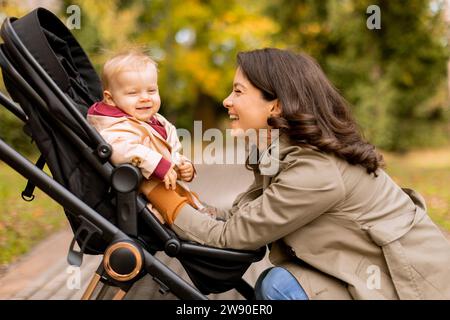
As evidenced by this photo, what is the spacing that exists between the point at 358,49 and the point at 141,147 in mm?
16409

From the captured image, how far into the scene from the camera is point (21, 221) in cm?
745

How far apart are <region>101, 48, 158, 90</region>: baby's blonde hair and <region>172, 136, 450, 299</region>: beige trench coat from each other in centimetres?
68

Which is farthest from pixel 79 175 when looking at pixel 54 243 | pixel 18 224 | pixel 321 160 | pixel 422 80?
pixel 422 80

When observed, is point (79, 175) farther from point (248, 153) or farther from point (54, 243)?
point (54, 243)

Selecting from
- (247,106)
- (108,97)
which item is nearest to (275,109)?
(247,106)

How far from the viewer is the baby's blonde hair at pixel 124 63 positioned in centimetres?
273

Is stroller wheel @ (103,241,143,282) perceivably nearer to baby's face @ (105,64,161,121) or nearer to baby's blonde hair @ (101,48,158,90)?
baby's face @ (105,64,161,121)

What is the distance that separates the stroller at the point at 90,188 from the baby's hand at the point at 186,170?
0.24m

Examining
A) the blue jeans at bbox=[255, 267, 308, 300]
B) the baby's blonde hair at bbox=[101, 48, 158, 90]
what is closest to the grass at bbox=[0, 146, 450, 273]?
the baby's blonde hair at bbox=[101, 48, 158, 90]

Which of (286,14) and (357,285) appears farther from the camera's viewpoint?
(286,14)

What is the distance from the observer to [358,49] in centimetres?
1817

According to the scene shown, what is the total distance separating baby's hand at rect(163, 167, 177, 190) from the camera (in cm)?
264

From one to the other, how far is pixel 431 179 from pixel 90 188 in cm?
1013

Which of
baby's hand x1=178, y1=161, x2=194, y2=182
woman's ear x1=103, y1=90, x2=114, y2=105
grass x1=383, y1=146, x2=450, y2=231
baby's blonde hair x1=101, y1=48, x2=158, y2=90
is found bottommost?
grass x1=383, y1=146, x2=450, y2=231
